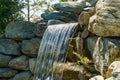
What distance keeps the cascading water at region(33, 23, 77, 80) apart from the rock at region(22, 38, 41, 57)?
51 centimetres

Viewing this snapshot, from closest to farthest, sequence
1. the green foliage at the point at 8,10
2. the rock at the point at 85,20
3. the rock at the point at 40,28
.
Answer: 1. the rock at the point at 85,20
2. the rock at the point at 40,28
3. the green foliage at the point at 8,10

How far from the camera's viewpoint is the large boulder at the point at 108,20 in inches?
205

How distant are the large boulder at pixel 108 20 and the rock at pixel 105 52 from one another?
0.14m

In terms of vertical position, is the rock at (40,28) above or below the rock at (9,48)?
above

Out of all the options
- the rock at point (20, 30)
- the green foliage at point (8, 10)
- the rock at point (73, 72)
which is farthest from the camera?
the green foliage at point (8, 10)

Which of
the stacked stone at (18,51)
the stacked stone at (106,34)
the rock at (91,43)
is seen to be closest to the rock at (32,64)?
the stacked stone at (18,51)

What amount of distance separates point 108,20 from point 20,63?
13.9ft

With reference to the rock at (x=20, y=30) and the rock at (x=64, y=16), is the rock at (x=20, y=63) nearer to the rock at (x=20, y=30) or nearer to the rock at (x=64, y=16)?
the rock at (x=20, y=30)

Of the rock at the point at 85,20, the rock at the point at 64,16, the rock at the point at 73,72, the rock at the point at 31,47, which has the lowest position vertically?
the rock at the point at 31,47

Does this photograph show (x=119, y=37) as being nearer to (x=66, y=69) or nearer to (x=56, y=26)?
(x=66, y=69)

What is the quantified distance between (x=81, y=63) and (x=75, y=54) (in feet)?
1.17

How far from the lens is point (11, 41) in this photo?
9297 mm

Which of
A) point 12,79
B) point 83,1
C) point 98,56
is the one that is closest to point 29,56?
point 12,79

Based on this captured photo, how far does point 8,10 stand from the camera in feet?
35.3
